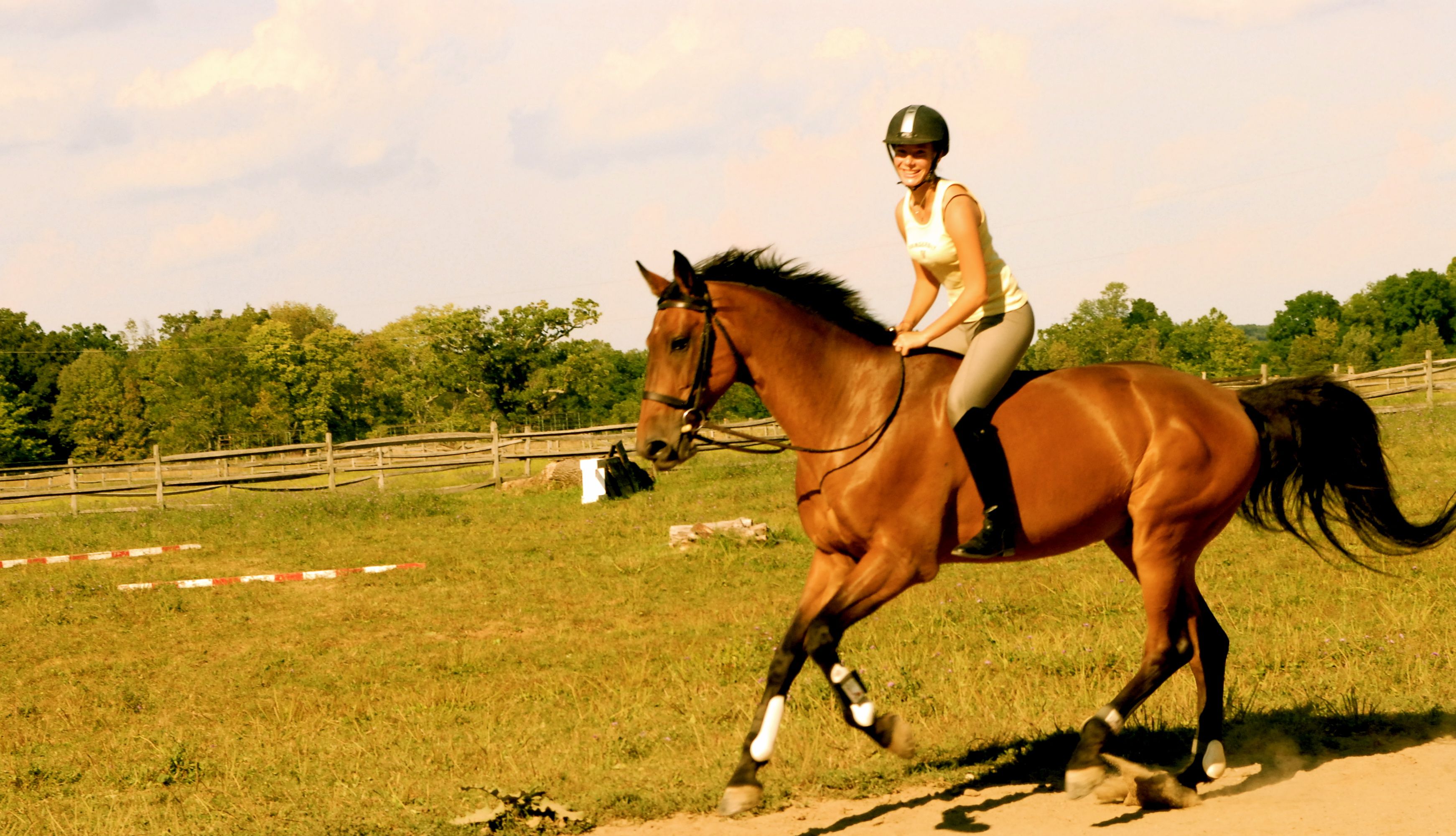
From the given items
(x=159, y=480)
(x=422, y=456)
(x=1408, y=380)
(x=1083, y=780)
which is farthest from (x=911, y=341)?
(x=1408, y=380)

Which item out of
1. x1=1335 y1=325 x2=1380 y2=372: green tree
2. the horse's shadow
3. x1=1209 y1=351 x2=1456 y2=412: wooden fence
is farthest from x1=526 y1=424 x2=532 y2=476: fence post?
x1=1335 y1=325 x2=1380 y2=372: green tree

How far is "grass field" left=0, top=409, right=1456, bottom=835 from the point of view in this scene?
6.11 m

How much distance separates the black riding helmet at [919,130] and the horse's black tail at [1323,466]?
2381 millimetres

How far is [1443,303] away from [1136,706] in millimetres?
108448

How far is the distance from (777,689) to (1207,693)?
7.72 ft

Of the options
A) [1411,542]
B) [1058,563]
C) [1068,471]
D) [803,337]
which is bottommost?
[1058,563]

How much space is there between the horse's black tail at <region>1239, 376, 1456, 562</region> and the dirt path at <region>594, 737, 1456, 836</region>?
1.25 meters

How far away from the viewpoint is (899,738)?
16.3 feet

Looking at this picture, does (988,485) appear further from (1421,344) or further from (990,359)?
(1421,344)

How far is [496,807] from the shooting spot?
17.7ft

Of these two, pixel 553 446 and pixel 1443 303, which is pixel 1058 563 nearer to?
pixel 553 446

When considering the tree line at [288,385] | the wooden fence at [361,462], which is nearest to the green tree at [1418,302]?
the tree line at [288,385]

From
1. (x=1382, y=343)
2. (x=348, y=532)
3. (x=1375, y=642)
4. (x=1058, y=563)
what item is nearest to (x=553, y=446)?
(x=348, y=532)

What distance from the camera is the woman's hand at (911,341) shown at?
5.49 m
